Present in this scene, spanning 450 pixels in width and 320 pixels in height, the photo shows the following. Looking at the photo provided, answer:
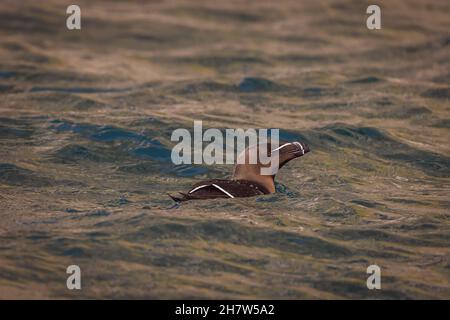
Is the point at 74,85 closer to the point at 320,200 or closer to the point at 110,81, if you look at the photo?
the point at 110,81

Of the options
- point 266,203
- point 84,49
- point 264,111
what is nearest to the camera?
point 266,203

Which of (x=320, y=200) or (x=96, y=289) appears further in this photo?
(x=320, y=200)

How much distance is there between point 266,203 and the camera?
395 inches

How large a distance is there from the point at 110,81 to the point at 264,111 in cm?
347

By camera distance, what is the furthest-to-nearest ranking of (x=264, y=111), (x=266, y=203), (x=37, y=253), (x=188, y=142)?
(x=264, y=111), (x=188, y=142), (x=266, y=203), (x=37, y=253)

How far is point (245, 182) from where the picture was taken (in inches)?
396

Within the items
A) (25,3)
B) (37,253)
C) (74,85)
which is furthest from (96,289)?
(25,3)

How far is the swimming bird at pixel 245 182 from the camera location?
9.60 m

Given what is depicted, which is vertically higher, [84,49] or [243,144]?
[84,49]

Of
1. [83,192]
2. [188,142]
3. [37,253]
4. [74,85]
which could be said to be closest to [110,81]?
[74,85]

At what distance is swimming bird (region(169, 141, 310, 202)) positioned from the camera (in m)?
9.60

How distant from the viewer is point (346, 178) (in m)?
11.6

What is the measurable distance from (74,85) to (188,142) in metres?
4.23

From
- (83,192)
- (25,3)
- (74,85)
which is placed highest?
(25,3)
